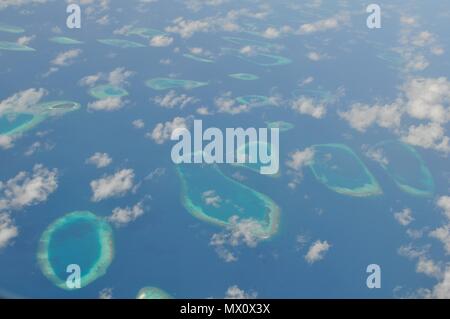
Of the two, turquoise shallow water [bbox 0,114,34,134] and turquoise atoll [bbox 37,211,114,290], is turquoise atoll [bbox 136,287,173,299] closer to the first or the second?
turquoise atoll [bbox 37,211,114,290]

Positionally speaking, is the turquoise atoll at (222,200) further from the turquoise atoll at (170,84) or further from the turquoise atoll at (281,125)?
the turquoise atoll at (170,84)

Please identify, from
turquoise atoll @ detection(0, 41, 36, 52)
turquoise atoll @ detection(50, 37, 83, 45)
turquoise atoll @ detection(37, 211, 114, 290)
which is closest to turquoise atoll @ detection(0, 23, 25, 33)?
turquoise atoll @ detection(0, 41, 36, 52)

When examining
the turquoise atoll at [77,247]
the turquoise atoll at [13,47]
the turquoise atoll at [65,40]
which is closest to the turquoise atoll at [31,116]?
the turquoise atoll at [77,247]

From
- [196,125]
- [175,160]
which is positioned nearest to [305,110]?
[196,125]

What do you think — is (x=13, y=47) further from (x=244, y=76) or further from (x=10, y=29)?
Answer: (x=244, y=76)

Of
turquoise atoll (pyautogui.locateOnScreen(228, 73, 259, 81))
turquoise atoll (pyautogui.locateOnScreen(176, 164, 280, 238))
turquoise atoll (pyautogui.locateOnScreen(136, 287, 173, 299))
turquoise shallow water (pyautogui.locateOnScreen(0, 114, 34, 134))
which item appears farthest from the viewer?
turquoise atoll (pyautogui.locateOnScreen(228, 73, 259, 81))

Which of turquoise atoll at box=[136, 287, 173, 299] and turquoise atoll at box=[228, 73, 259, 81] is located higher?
turquoise atoll at box=[228, 73, 259, 81]
